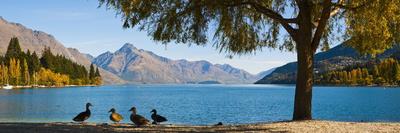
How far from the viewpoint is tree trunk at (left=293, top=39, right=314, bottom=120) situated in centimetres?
2223

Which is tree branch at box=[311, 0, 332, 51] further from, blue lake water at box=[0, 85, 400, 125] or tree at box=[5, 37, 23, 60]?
tree at box=[5, 37, 23, 60]

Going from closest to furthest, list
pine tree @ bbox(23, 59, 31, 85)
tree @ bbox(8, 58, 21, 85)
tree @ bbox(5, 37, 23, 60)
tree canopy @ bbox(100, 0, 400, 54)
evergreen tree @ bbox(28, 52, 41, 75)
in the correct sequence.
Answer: tree canopy @ bbox(100, 0, 400, 54)
tree @ bbox(8, 58, 21, 85)
pine tree @ bbox(23, 59, 31, 85)
tree @ bbox(5, 37, 23, 60)
evergreen tree @ bbox(28, 52, 41, 75)

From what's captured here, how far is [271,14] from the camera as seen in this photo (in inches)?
874

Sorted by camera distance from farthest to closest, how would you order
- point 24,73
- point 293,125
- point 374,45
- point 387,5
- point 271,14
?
point 24,73 → point 374,45 → point 271,14 → point 293,125 → point 387,5

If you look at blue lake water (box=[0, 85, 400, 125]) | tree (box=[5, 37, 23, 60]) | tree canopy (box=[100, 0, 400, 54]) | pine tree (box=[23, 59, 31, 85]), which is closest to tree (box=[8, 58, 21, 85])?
pine tree (box=[23, 59, 31, 85])

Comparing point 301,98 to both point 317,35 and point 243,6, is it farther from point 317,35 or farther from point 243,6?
point 243,6

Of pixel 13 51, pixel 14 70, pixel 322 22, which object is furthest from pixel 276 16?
pixel 13 51

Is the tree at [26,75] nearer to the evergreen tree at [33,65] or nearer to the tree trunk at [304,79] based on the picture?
the evergreen tree at [33,65]

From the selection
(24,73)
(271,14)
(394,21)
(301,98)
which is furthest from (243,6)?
(24,73)

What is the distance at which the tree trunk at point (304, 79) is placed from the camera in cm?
2223

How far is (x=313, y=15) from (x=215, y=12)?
5482 mm

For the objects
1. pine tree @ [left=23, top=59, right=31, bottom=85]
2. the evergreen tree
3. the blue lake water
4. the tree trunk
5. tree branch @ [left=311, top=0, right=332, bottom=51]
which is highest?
the evergreen tree

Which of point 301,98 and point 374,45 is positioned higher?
point 374,45

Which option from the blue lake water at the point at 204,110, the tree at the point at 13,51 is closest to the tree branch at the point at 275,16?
the blue lake water at the point at 204,110
